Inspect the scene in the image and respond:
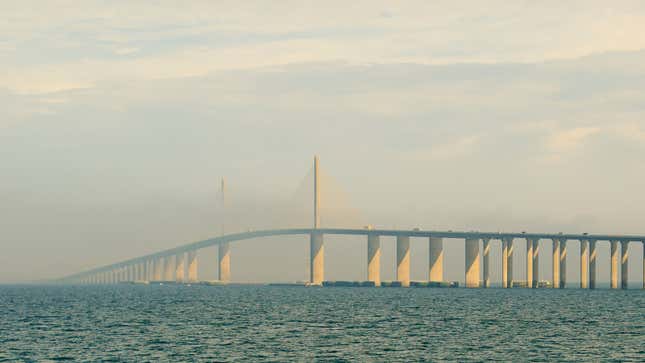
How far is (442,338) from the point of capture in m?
72.6

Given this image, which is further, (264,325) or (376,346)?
(264,325)

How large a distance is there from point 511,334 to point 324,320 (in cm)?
1991

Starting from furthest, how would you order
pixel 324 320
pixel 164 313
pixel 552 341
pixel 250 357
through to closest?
pixel 164 313 → pixel 324 320 → pixel 552 341 → pixel 250 357

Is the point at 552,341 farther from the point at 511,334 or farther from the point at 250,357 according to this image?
the point at 250,357

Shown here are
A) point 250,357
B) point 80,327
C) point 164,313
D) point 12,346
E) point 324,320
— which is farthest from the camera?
point 164,313

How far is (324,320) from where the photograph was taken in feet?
298

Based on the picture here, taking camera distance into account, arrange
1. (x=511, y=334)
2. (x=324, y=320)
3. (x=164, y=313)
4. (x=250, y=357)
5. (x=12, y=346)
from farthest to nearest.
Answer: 1. (x=164, y=313)
2. (x=324, y=320)
3. (x=511, y=334)
4. (x=12, y=346)
5. (x=250, y=357)

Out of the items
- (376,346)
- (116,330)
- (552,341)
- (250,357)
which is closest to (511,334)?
(552,341)

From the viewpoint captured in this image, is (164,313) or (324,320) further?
(164,313)

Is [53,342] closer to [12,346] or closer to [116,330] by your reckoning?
[12,346]

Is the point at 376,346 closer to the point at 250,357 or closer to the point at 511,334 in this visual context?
the point at 250,357

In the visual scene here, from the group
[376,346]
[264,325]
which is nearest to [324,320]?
[264,325]

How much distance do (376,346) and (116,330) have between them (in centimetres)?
2327

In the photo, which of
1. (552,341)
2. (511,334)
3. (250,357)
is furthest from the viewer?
(511,334)
